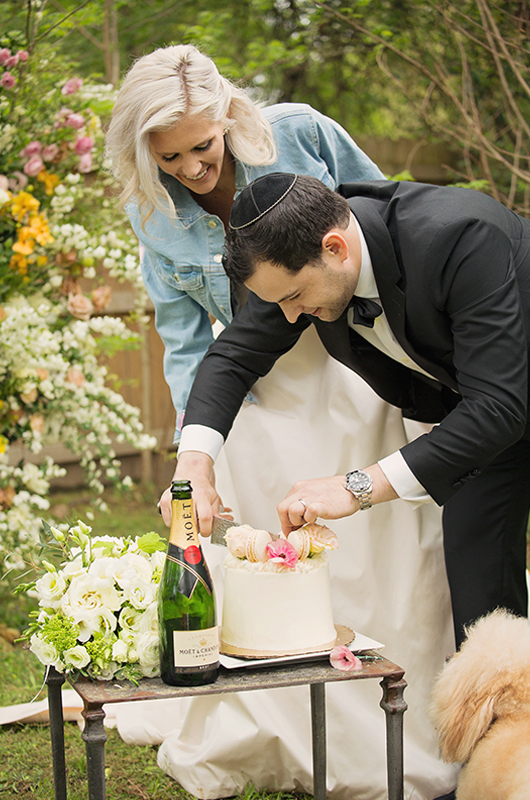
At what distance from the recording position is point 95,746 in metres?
1.38

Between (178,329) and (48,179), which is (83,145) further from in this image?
(178,329)

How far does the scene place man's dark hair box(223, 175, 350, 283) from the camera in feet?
5.59

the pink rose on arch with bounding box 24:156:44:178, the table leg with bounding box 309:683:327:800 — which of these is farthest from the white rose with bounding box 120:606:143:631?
the pink rose on arch with bounding box 24:156:44:178

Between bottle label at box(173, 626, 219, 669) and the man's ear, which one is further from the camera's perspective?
the man's ear

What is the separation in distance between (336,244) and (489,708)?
0.99m

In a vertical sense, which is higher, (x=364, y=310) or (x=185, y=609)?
(x=364, y=310)

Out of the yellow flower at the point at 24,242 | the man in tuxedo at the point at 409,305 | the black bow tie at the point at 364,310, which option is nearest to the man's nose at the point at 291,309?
the man in tuxedo at the point at 409,305

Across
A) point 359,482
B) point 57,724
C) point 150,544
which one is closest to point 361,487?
point 359,482

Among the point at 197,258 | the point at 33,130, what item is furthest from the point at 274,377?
the point at 33,130

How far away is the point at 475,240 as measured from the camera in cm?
169

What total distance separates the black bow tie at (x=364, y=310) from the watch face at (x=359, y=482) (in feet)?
1.27

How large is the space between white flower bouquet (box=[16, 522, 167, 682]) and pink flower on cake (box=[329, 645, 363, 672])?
331 millimetres

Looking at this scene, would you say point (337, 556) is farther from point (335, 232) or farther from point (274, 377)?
point (335, 232)

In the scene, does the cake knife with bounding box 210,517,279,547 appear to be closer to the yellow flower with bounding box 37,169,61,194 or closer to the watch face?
the watch face
